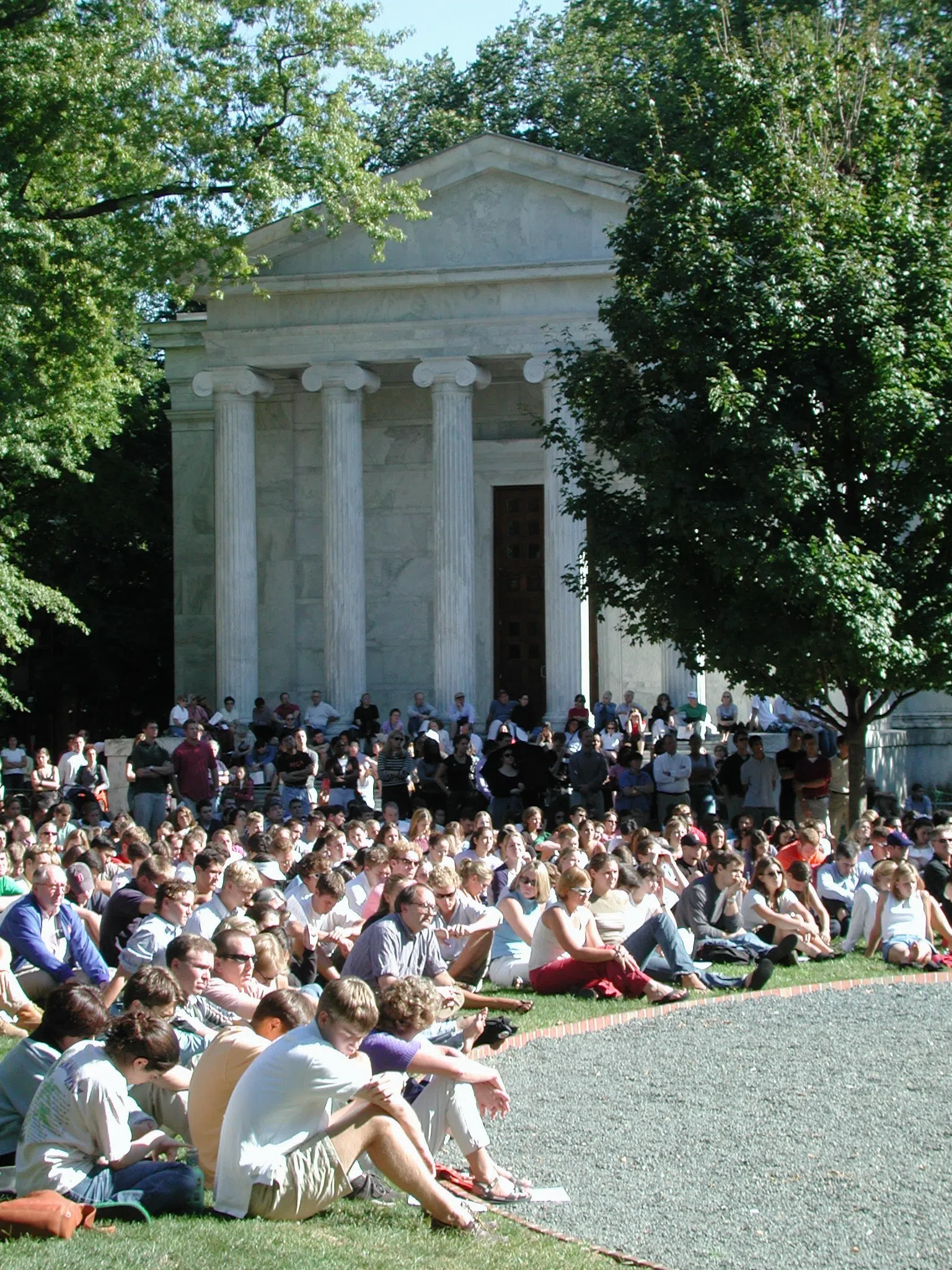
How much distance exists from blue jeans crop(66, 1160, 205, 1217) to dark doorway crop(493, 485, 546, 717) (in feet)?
92.6

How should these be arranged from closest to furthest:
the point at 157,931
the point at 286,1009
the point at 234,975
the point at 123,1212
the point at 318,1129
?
the point at 123,1212 < the point at 318,1129 < the point at 286,1009 < the point at 234,975 < the point at 157,931

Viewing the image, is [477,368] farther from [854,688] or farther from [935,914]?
[935,914]

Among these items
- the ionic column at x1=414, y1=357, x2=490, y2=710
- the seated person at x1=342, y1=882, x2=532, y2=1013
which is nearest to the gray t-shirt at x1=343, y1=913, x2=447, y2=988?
the seated person at x1=342, y1=882, x2=532, y2=1013

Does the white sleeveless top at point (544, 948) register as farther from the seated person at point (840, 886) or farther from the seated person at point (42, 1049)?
the seated person at point (42, 1049)

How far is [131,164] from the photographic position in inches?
1016

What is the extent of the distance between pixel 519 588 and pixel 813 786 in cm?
1399

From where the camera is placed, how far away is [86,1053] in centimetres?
709

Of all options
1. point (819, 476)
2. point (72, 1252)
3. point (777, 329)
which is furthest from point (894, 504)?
point (72, 1252)

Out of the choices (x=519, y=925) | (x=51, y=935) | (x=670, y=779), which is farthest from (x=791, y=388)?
(x=51, y=935)

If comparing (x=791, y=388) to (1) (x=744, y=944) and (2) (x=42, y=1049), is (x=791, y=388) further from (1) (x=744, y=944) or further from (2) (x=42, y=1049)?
(2) (x=42, y=1049)

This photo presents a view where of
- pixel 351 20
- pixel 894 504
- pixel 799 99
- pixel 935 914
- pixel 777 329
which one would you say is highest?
pixel 351 20

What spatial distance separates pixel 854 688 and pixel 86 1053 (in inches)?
594

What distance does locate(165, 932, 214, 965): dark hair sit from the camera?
875 centimetres

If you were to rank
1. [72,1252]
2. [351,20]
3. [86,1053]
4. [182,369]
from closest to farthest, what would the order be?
[72,1252] < [86,1053] < [351,20] < [182,369]
